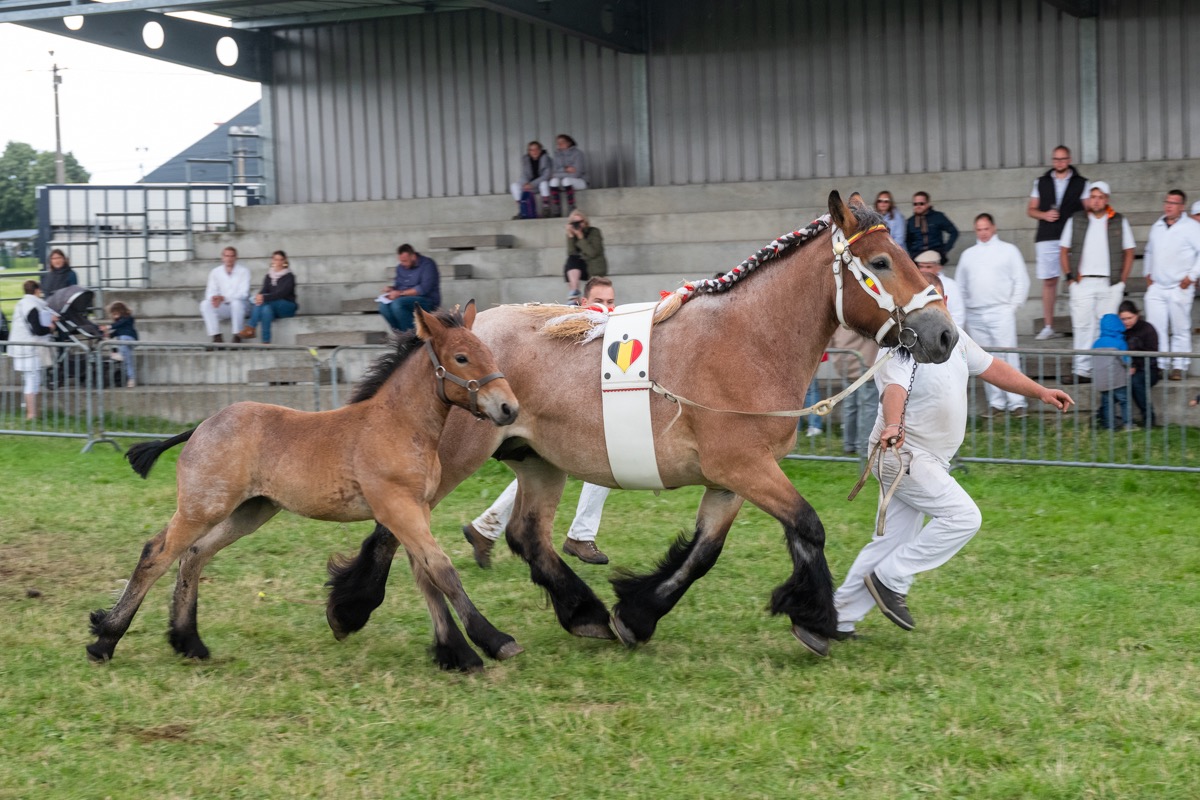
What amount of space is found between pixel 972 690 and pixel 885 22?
1388 centimetres

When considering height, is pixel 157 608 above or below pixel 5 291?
below

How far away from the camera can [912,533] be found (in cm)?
652

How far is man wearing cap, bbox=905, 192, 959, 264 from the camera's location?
Result: 1359 centimetres

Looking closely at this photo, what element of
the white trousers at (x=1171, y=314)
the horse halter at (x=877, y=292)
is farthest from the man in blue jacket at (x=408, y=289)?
the horse halter at (x=877, y=292)

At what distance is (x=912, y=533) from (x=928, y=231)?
7.69 m

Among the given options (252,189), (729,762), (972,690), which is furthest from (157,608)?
(252,189)

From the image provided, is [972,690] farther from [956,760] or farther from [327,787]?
[327,787]

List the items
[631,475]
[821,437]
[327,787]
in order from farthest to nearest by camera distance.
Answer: [821,437]
[631,475]
[327,787]

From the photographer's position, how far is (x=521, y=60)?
19.9 m

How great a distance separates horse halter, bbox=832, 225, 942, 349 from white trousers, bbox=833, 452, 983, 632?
65 centimetres

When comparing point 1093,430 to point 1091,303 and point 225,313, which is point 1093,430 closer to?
point 1091,303

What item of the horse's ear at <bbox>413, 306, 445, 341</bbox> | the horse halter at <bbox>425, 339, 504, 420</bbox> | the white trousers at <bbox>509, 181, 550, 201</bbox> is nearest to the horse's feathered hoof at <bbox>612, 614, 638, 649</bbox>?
the horse halter at <bbox>425, 339, 504, 420</bbox>

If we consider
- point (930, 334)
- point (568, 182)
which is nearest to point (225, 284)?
point (568, 182)

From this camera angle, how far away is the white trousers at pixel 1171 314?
12.2 meters
